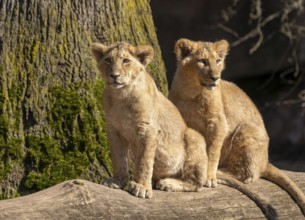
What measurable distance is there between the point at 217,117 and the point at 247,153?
0.49 metres

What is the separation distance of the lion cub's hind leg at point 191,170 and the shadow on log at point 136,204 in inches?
3.5

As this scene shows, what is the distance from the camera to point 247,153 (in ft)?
26.0

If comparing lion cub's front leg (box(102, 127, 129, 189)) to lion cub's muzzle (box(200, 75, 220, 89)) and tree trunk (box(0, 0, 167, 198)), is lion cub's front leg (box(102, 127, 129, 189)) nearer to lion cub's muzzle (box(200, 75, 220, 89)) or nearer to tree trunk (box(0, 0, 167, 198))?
lion cub's muzzle (box(200, 75, 220, 89))

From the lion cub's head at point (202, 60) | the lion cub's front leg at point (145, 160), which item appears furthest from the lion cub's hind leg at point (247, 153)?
the lion cub's front leg at point (145, 160)

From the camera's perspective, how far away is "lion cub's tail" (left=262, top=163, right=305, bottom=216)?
7.57m

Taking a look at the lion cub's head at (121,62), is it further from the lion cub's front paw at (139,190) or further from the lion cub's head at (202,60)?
the lion cub's front paw at (139,190)

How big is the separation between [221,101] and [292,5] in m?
6.11

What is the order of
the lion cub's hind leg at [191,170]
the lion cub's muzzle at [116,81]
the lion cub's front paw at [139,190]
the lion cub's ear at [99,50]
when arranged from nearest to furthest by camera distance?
the lion cub's muzzle at [116,81]
the lion cub's front paw at [139,190]
the lion cub's ear at [99,50]
the lion cub's hind leg at [191,170]

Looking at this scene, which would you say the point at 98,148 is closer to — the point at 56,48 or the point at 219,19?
the point at 56,48

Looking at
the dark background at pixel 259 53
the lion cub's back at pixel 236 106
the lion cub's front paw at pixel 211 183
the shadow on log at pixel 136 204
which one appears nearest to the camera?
the shadow on log at pixel 136 204

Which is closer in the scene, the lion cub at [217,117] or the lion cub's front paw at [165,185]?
the lion cub's front paw at [165,185]

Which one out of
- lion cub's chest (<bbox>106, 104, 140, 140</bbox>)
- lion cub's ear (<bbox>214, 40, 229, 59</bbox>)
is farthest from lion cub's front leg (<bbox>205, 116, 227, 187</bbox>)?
lion cub's chest (<bbox>106, 104, 140, 140</bbox>)

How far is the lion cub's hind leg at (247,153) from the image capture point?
7.82 metres

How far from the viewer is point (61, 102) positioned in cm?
814
